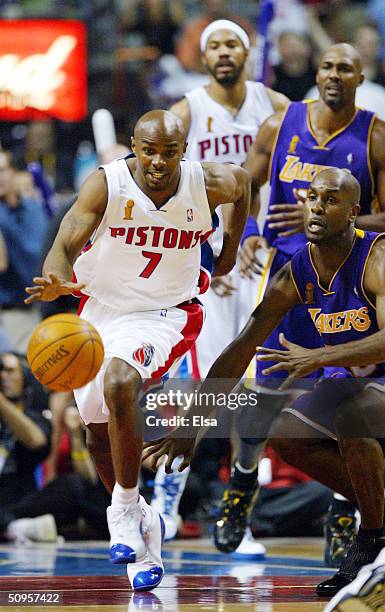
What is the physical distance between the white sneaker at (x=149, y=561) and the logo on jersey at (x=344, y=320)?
1.16 meters

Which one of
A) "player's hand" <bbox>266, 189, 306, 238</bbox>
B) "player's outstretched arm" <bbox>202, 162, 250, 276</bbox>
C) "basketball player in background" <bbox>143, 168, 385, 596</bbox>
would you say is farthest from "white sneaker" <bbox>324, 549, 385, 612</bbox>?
"player's hand" <bbox>266, 189, 306, 238</bbox>

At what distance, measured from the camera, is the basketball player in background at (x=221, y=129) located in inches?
301

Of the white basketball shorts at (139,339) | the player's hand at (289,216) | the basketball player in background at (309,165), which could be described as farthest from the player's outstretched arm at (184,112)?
the white basketball shorts at (139,339)

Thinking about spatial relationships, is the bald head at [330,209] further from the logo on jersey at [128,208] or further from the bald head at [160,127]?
the logo on jersey at [128,208]

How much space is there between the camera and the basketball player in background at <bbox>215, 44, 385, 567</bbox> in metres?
6.64

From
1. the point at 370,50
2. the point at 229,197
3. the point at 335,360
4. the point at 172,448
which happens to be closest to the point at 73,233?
the point at 229,197

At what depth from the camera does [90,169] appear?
11.7 m

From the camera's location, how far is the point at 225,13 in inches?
478

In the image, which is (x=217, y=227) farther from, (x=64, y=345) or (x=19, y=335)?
(x=19, y=335)

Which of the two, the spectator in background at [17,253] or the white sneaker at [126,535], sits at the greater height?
the white sneaker at [126,535]

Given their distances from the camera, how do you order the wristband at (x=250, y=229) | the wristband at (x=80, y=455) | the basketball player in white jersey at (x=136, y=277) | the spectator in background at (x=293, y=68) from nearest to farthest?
1. the basketball player in white jersey at (x=136, y=277)
2. the wristband at (x=250, y=229)
3. the wristband at (x=80, y=455)
4. the spectator in background at (x=293, y=68)

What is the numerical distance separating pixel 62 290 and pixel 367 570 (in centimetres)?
181

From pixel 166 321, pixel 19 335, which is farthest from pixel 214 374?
pixel 19 335

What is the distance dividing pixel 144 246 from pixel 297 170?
1.41 m
